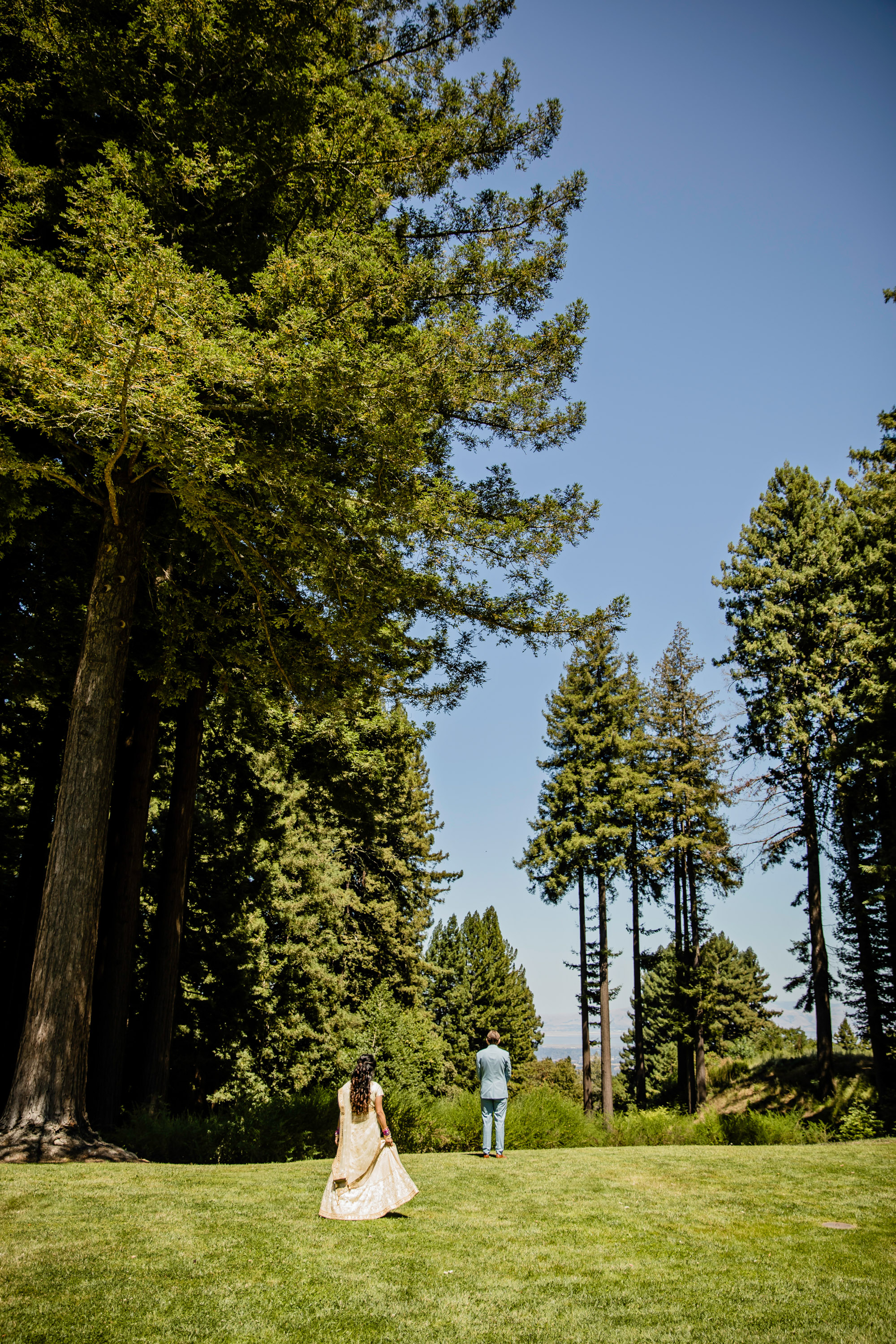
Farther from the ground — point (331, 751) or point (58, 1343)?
point (331, 751)

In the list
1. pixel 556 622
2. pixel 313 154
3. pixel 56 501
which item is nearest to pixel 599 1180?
pixel 556 622

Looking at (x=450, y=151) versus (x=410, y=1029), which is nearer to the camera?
(x=450, y=151)

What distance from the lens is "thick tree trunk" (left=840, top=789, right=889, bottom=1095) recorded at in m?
19.2

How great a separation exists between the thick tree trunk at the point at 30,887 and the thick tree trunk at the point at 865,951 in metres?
18.8

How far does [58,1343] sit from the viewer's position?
3.39m

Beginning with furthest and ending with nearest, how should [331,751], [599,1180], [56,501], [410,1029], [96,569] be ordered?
[410,1029] → [331,751] → [56,501] → [96,569] → [599,1180]

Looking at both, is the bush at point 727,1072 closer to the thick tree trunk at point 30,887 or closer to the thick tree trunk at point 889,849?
the thick tree trunk at point 889,849

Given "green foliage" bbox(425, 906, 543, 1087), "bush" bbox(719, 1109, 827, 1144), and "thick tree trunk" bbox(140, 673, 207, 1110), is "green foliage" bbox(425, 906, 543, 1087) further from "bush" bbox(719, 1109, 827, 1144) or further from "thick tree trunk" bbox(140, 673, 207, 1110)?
"thick tree trunk" bbox(140, 673, 207, 1110)

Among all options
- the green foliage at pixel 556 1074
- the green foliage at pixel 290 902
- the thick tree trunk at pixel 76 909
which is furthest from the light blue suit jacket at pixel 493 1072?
the green foliage at pixel 556 1074

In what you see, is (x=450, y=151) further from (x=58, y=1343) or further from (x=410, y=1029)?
(x=410, y=1029)

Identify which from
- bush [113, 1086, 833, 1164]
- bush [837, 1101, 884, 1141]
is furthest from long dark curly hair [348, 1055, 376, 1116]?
bush [837, 1101, 884, 1141]

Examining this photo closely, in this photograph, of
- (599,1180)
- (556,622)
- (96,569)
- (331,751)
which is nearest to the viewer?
(599,1180)

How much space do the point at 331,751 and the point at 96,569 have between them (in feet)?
23.2

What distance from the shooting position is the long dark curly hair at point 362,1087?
20.9 ft
